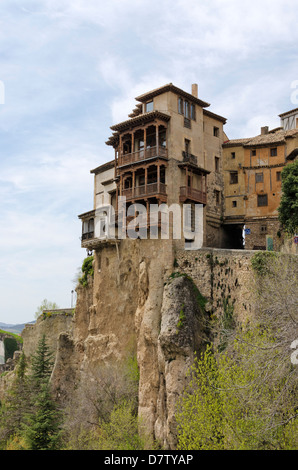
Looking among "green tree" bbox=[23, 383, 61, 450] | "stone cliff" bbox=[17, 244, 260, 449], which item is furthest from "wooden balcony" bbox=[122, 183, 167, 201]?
"green tree" bbox=[23, 383, 61, 450]

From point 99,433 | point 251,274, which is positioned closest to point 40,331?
point 99,433

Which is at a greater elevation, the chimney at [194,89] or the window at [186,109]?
the chimney at [194,89]

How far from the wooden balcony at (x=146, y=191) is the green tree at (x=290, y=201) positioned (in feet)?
30.1

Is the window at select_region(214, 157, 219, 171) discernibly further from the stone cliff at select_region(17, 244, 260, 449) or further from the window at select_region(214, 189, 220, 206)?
the stone cliff at select_region(17, 244, 260, 449)

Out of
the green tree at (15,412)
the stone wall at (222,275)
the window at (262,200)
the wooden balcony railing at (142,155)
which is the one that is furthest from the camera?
the window at (262,200)

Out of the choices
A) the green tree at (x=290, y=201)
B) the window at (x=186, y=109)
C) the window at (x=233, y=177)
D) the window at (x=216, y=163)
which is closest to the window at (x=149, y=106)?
the window at (x=186, y=109)

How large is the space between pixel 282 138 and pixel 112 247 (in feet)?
57.4

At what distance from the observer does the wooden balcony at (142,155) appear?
39.8 metres

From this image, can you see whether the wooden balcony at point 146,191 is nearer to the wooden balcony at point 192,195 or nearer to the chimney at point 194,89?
the wooden balcony at point 192,195

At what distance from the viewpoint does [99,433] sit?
3575cm

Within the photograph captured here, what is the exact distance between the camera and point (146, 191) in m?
39.4

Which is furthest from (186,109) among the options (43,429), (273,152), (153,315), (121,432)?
(43,429)

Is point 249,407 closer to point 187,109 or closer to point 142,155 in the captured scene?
point 142,155
